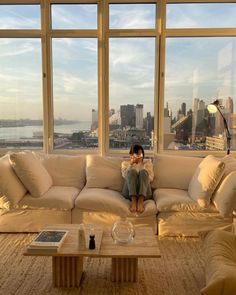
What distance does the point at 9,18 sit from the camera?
4422mm

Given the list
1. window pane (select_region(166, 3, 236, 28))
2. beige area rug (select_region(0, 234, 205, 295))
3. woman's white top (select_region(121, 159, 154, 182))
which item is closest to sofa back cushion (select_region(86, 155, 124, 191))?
woman's white top (select_region(121, 159, 154, 182))

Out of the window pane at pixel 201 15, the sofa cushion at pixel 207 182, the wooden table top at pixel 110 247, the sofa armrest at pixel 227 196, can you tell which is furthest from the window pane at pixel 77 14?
the wooden table top at pixel 110 247

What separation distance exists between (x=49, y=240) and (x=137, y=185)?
53.4 inches

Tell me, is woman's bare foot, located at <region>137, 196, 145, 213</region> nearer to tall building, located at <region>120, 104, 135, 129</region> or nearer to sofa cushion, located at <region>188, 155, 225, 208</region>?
sofa cushion, located at <region>188, 155, 225, 208</region>

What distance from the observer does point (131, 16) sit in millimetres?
4375

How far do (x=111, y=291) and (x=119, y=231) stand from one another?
1.44 feet

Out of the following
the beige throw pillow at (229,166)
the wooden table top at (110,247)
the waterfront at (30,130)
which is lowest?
the wooden table top at (110,247)

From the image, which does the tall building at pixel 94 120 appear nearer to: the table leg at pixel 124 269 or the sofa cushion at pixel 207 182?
the sofa cushion at pixel 207 182

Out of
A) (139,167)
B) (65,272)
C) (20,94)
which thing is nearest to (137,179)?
(139,167)

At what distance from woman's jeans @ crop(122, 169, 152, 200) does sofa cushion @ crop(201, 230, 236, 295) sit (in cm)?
117

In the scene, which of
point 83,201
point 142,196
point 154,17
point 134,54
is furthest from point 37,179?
point 154,17

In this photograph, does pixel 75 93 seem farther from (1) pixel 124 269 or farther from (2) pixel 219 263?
(2) pixel 219 263

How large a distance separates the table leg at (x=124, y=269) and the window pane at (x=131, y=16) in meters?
3.22

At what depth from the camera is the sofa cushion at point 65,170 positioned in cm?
392
